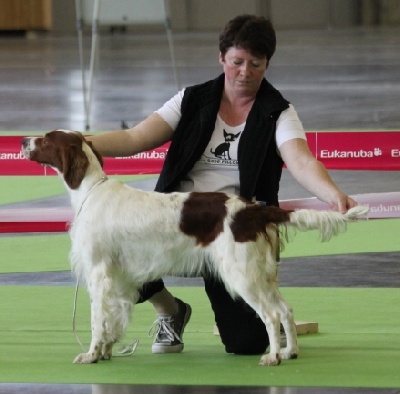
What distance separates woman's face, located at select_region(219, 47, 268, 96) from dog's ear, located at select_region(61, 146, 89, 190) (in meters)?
0.65

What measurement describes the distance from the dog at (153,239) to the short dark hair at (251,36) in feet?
1.91

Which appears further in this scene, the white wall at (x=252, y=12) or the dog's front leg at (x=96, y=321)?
the white wall at (x=252, y=12)

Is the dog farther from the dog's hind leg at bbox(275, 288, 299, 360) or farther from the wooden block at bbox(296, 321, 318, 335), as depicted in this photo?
the wooden block at bbox(296, 321, 318, 335)

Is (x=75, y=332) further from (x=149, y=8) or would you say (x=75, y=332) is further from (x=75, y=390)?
(x=149, y=8)

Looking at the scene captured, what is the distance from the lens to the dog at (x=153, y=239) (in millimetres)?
4016

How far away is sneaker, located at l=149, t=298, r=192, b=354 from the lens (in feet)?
14.7

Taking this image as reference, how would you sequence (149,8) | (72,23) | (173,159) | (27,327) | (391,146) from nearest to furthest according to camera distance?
(173,159)
(27,327)
(391,146)
(149,8)
(72,23)

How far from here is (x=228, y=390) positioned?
3.80 meters

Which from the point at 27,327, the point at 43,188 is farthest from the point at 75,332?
the point at 43,188

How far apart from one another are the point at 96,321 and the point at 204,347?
0.59 meters

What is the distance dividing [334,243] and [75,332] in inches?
98.4

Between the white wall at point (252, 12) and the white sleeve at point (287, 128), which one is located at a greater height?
the white sleeve at point (287, 128)

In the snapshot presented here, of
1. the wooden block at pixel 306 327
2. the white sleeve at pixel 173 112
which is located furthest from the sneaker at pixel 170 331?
the white sleeve at pixel 173 112

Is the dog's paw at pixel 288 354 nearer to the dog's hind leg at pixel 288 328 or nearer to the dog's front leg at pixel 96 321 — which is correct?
the dog's hind leg at pixel 288 328
